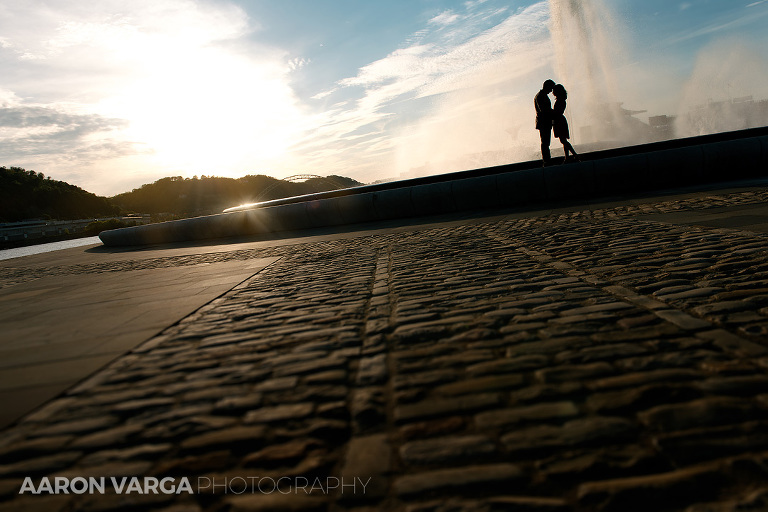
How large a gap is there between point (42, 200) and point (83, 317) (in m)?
71.3

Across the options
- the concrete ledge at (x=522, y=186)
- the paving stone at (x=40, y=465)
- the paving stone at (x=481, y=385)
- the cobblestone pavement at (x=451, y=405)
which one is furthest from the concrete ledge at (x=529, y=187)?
the paving stone at (x=40, y=465)

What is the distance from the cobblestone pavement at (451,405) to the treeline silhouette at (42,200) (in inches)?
2595

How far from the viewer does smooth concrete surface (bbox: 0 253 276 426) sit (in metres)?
3.48

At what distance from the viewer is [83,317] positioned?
5504mm

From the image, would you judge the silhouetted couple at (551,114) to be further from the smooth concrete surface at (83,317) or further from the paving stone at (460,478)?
the paving stone at (460,478)

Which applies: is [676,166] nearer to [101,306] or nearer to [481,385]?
[481,385]

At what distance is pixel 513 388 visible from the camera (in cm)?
245

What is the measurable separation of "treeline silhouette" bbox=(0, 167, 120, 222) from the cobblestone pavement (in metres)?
65.9

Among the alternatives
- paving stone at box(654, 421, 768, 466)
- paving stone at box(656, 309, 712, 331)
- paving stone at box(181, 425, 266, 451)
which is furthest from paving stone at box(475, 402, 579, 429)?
paving stone at box(656, 309, 712, 331)

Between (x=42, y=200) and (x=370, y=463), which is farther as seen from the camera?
(x=42, y=200)

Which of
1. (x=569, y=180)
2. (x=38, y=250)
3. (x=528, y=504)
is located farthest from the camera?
(x=38, y=250)

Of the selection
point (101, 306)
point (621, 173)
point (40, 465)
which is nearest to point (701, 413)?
point (40, 465)

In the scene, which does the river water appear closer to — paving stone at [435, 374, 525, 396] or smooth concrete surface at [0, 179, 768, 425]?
smooth concrete surface at [0, 179, 768, 425]

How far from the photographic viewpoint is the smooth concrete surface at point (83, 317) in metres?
3.48
